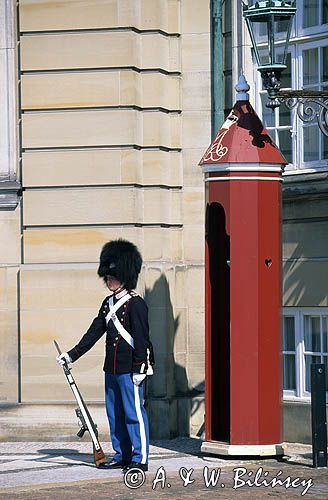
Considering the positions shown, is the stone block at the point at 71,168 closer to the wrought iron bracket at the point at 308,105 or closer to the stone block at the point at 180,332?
the stone block at the point at 180,332

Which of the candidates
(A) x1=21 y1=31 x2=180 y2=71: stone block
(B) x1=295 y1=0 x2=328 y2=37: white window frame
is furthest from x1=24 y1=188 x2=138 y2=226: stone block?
(B) x1=295 y1=0 x2=328 y2=37: white window frame

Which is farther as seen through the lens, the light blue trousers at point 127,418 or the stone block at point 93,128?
the stone block at point 93,128

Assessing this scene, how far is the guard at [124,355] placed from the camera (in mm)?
11352

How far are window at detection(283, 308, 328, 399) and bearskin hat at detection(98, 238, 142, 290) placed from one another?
2.16 meters

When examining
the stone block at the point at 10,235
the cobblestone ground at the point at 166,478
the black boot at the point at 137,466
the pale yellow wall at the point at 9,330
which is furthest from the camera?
the stone block at the point at 10,235

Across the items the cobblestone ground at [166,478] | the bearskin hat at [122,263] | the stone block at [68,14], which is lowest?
the cobblestone ground at [166,478]

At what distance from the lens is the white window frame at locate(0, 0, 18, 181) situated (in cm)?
1386

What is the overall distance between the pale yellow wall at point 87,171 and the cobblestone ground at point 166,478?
1279 millimetres

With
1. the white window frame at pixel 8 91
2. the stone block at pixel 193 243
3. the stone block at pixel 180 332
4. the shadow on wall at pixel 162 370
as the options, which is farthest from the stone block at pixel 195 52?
the stone block at pixel 180 332

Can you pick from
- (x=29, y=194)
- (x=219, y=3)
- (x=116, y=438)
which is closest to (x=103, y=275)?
(x=116, y=438)

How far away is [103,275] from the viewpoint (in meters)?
11.7

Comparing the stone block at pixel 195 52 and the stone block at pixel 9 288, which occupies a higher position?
the stone block at pixel 195 52

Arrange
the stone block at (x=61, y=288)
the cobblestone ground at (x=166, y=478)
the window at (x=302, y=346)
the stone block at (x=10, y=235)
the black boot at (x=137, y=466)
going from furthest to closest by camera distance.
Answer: the stone block at (x=10, y=235) < the stone block at (x=61, y=288) < the window at (x=302, y=346) < the black boot at (x=137, y=466) < the cobblestone ground at (x=166, y=478)

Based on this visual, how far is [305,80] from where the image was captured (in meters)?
13.4
